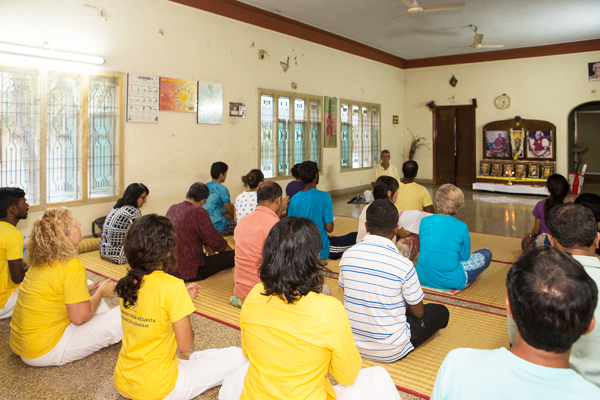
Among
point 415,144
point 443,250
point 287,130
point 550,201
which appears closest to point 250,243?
point 443,250

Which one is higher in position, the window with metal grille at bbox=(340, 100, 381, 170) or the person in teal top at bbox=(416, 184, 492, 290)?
the window with metal grille at bbox=(340, 100, 381, 170)

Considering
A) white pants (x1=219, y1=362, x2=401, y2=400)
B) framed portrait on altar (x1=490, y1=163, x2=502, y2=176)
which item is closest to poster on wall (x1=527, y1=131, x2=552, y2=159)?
framed portrait on altar (x1=490, y1=163, x2=502, y2=176)

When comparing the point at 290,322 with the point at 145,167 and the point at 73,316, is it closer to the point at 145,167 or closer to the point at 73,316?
the point at 73,316

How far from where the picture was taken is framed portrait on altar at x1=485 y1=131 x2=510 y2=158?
11.6m

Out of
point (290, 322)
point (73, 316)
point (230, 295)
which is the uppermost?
point (290, 322)

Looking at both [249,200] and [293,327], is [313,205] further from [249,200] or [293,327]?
[293,327]

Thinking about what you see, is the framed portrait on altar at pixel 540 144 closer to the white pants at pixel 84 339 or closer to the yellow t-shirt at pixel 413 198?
the yellow t-shirt at pixel 413 198

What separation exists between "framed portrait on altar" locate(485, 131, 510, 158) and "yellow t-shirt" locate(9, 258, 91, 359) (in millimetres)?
11516

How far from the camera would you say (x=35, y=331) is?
8.12ft

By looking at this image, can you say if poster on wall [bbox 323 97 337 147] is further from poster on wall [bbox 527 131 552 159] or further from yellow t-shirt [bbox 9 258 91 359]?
yellow t-shirt [bbox 9 258 91 359]

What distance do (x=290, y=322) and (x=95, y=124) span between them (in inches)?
206

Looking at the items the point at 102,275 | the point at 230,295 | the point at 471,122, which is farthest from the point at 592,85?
the point at 102,275

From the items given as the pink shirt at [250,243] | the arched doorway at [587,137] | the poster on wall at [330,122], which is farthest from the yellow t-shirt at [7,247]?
the arched doorway at [587,137]

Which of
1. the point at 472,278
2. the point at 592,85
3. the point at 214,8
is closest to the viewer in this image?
the point at 472,278
